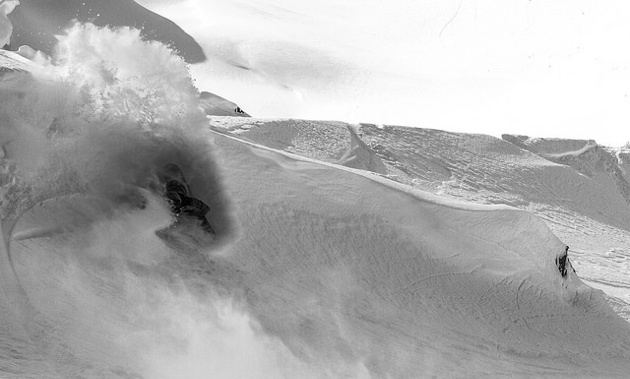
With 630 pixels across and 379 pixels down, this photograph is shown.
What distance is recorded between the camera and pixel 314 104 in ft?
26.8

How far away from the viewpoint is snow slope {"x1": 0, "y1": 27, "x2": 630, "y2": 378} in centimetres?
261

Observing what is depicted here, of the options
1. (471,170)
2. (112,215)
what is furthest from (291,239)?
(471,170)

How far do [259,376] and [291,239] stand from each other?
0.51 m

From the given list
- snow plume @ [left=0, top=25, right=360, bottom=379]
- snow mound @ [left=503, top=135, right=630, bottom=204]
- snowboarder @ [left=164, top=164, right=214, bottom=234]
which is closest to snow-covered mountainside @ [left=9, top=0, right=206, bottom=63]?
snow mound @ [left=503, top=135, right=630, bottom=204]

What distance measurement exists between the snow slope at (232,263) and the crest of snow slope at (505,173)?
3.04ft

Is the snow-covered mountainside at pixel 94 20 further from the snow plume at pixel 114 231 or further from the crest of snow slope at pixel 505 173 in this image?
Result: the snow plume at pixel 114 231

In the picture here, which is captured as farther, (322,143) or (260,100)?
(260,100)

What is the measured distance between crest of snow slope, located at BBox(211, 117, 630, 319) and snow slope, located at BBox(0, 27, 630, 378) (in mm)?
926

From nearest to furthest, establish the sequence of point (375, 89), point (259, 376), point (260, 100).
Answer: point (259, 376)
point (260, 100)
point (375, 89)

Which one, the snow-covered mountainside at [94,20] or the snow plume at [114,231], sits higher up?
the snow-covered mountainside at [94,20]

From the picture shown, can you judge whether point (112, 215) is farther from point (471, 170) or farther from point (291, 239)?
point (471, 170)

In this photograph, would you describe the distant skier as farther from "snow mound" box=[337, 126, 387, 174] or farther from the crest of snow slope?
"snow mound" box=[337, 126, 387, 174]

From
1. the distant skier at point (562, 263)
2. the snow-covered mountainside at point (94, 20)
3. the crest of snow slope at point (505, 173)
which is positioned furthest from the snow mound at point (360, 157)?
Answer: the snow-covered mountainside at point (94, 20)

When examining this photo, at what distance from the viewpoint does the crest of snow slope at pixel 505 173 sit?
4301 mm
